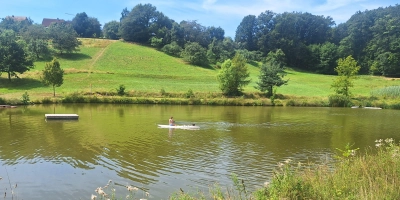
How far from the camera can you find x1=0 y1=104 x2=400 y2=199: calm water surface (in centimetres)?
1477

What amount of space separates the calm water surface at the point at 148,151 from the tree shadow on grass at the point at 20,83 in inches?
1295

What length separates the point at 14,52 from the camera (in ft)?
226

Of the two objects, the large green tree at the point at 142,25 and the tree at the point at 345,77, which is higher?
the large green tree at the point at 142,25

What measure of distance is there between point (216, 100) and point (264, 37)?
80.3 meters

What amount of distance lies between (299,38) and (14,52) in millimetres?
112774

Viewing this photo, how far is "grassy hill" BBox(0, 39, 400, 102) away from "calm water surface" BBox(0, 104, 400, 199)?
103 feet

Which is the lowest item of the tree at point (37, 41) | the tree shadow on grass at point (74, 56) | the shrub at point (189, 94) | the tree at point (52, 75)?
the shrub at point (189, 94)

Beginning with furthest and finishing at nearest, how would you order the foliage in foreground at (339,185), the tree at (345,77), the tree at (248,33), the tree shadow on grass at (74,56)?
the tree at (248,33), the tree shadow on grass at (74,56), the tree at (345,77), the foliage in foreground at (339,185)

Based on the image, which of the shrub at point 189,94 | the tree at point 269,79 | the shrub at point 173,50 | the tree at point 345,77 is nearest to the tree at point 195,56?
the shrub at point 173,50

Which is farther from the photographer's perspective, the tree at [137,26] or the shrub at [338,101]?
the tree at [137,26]

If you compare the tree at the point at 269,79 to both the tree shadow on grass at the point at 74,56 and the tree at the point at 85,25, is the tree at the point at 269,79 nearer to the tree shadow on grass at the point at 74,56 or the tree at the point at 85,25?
the tree shadow on grass at the point at 74,56

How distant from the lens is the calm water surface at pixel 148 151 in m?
14.8

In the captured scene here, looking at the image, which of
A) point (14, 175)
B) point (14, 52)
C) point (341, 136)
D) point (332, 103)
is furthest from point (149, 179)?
point (14, 52)

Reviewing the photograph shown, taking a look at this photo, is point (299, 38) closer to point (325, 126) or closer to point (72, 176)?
point (325, 126)
